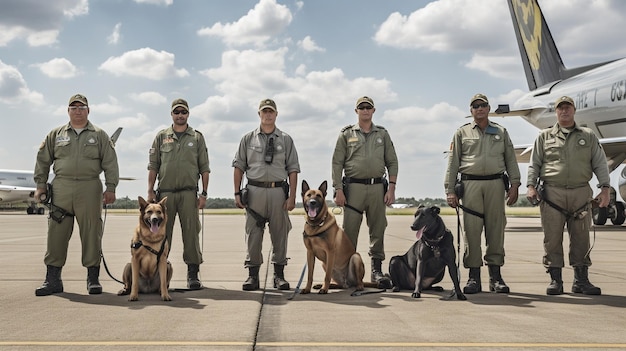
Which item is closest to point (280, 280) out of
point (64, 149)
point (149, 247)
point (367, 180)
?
point (367, 180)

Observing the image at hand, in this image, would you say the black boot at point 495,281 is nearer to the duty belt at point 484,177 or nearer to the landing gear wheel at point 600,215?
the duty belt at point 484,177

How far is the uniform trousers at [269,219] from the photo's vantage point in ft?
23.5

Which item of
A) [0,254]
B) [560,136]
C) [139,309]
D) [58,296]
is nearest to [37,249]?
[0,254]

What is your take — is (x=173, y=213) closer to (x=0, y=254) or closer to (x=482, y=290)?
(x=482, y=290)

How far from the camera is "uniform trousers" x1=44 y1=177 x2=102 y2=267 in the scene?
6.86m

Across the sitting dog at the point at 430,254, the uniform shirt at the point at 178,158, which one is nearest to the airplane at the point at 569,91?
the sitting dog at the point at 430,254

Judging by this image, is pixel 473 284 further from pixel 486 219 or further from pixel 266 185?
pixel 266 185

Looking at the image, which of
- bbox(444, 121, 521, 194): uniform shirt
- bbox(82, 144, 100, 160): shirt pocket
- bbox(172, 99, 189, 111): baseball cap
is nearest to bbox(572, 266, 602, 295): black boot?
bbox(444, 121, 521, 194): uniform shirt

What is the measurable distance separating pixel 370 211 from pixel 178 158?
223 cm

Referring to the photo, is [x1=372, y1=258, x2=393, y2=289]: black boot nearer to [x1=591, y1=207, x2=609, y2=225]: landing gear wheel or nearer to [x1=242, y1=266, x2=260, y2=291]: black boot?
[x1=242, y1=266, x2=260, y2=291]: black boot

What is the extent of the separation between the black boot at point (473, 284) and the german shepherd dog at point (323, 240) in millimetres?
1103

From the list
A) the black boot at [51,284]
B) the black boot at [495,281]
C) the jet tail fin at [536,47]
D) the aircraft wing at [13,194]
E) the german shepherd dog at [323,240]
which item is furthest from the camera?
the aircraft wing at [13,194]

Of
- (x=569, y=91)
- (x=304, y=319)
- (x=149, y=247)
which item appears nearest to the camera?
(x=304, y=319)

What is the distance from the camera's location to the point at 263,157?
23.4 ft
